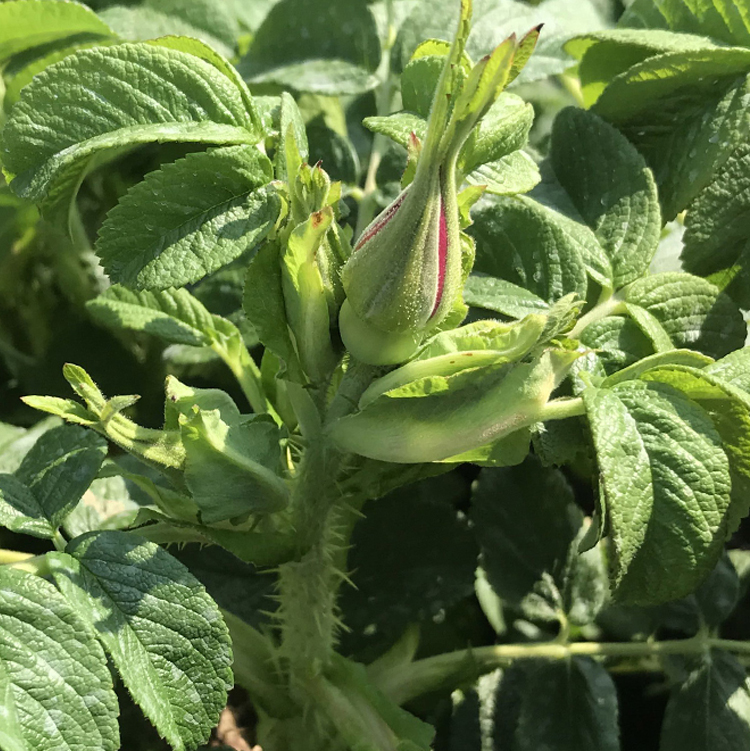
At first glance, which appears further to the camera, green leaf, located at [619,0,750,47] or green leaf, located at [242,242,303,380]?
green leaf, located at [619,0,750,47]

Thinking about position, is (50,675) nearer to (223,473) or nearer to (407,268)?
(223,473)

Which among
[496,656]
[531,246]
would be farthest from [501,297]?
[496,656]

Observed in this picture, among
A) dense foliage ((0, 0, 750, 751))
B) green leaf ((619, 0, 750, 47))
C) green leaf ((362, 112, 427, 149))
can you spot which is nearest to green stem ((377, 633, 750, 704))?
dense foliage ((0, 0, 750, 751))

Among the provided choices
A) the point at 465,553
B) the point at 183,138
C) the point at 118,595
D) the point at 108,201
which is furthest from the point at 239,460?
the point at 108,201

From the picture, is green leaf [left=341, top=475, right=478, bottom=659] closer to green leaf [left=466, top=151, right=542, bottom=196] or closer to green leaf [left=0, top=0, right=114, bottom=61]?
green leaf [left=466, top=151, right=542, bottom=196]

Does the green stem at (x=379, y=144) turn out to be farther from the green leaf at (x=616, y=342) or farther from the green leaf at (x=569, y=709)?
the green leaf at (x=569, y=709)

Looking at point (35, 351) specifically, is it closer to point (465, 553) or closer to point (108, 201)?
point (108, 201)

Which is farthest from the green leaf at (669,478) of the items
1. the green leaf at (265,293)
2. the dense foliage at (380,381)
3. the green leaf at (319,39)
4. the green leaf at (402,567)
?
the green leaf at (319,39)
